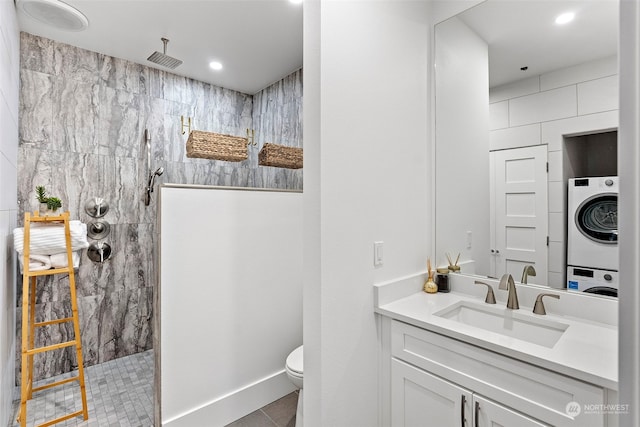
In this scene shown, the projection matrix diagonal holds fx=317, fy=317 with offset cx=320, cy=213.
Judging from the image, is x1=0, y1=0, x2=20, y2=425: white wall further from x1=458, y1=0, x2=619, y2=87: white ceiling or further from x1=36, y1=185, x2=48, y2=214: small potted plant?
x1=458, y1=0, x2=619, y2=87: white ceiling

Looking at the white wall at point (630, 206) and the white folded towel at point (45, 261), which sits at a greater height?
the white wall at point (630, 206)

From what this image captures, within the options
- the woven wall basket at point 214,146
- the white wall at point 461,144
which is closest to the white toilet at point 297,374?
the white wall at point 461,144

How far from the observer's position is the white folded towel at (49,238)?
1929 millimetres

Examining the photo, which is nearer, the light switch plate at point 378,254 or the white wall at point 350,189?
the white wall at point 350,189

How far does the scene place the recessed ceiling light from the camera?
144cm

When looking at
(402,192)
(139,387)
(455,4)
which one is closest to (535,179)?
(402,192)

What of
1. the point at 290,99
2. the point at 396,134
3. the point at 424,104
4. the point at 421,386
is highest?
the point at 290,99

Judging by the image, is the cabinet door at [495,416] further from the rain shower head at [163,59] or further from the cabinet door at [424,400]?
the rain shower head at [163,59]

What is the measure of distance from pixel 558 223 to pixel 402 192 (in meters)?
0.73

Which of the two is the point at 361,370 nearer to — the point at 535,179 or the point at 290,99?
the point at 535,179

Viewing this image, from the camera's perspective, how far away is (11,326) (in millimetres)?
2074

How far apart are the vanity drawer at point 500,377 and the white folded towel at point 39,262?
2159 millimetres

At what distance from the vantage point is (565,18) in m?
1.46

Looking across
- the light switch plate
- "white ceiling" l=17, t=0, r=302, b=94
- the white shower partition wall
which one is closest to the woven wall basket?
the white shower partition wall
